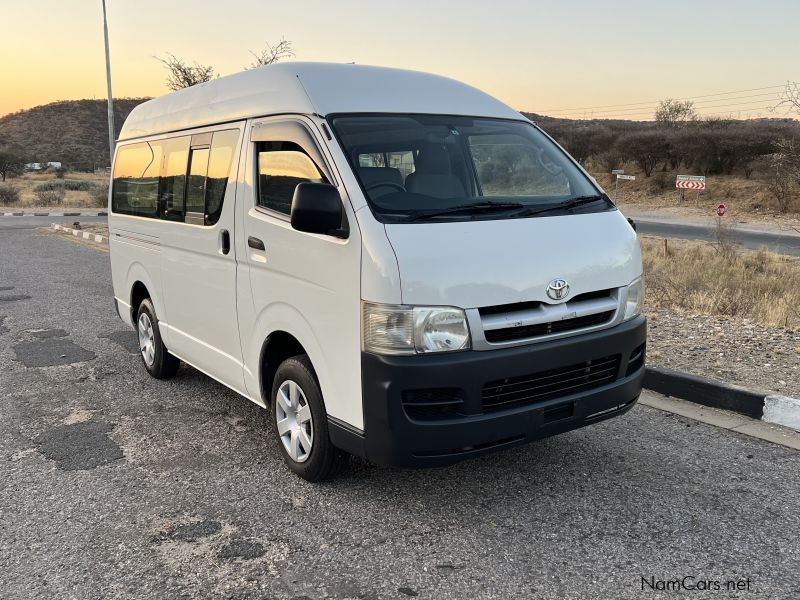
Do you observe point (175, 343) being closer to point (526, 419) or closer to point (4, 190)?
point (526, 419)

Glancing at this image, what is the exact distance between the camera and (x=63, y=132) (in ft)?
297

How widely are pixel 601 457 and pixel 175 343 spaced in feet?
10.5

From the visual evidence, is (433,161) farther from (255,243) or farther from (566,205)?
(255,243)

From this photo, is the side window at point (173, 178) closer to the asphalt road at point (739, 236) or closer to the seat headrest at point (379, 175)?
the seat headrest at point (379, 175)

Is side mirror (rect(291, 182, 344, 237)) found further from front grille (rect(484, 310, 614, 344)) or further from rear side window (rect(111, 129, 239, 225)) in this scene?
rear side window (rect(111, 129, 239, 225))

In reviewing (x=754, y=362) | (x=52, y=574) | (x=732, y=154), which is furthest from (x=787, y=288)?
(x=732, y=154)

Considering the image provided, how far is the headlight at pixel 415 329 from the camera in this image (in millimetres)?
3008

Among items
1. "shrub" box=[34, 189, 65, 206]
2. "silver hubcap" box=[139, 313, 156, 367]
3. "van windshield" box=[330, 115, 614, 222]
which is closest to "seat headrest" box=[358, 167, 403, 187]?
"van windshield" box=[330, 115, 614, 222]

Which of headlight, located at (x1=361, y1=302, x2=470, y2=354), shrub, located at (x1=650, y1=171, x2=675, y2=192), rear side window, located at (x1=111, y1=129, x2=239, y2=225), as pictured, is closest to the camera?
headlight, located at (x1=361, y1=302, x2=470, y2=354)

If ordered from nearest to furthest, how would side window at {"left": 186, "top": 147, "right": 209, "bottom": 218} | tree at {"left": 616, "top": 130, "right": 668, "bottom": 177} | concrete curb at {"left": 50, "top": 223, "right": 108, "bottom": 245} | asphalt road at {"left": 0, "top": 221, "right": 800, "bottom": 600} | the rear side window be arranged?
asphalt road at {"left": 0, "top": 221, "right": 800, "bottom": 600} → the rear side window → side window at {"left": 186, "top": 147, "right": 209, "bottom": 218} → concrete curb at {"left": 50, "top": 223, "right": 108, "bottom": 245} → tree at {"left": 616, "top": 130, "right": 668, "bottom": 177}

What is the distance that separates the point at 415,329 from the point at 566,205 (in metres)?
1.32

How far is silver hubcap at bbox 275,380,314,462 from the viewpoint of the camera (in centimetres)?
369

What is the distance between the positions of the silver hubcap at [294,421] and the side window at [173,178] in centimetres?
176

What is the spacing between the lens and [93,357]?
641 cm
